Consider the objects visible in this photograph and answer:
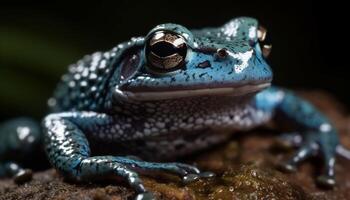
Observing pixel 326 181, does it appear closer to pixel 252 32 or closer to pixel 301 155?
pixel 301 155

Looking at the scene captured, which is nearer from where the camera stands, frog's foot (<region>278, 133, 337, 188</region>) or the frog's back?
frog's foot (<region>278, 133, 337, 188</region>)

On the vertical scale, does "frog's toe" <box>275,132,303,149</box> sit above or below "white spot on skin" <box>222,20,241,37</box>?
below

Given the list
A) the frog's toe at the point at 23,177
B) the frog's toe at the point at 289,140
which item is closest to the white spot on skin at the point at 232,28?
the frog's toe at the point at 289,140

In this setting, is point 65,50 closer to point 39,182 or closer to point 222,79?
point 39,182

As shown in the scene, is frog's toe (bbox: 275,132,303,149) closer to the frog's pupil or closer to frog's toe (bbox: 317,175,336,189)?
frog's toe (bbox: 317,175,336,189)

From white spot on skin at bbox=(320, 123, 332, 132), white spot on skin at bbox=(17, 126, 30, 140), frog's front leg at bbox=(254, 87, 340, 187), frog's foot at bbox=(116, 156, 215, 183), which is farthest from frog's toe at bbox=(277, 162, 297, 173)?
white spot on skin at bbox=(17, 126, 30, 140)

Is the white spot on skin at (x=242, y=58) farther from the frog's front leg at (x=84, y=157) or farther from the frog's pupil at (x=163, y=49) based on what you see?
the frog's front leg at (x=84, y=157)
